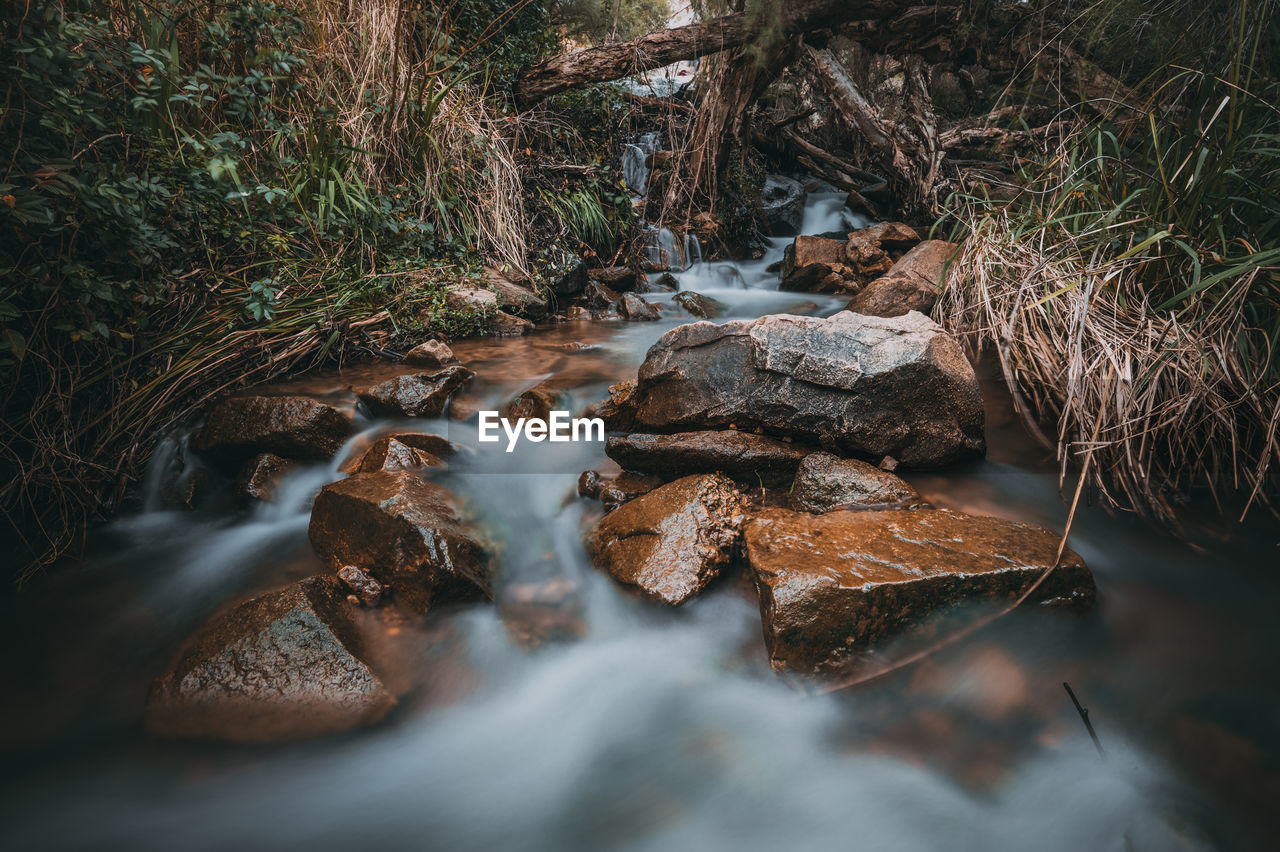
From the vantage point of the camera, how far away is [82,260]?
89.7 inches

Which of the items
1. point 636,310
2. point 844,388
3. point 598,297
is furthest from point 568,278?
point 844,388

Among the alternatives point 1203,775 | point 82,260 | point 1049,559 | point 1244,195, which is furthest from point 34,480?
point 1244,195

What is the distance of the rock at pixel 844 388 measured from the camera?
2258 millimetres

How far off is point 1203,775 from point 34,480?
151 inches

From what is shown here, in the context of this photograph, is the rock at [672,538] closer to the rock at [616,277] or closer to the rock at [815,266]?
the rock at [616,277]

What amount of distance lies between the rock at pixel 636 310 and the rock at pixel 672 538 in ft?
9.94

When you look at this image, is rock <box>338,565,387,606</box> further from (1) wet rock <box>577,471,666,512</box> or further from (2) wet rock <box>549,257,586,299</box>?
(2) wet rock <box>549,257,586,299</box>

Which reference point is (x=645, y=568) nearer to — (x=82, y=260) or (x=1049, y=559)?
(x=1049, y=559)

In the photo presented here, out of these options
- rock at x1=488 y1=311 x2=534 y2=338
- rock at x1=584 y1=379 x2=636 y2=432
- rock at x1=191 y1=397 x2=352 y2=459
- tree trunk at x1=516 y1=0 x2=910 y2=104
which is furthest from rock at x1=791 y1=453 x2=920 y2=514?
tree trunk at x1=516 y1=0 x2=910 y2=104

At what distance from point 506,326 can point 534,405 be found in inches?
66.8

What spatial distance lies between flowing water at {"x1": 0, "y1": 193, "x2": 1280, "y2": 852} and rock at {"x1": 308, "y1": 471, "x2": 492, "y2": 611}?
0.10 m

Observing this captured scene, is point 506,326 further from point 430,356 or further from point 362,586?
point 362,586

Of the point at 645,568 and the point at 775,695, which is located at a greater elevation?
the point at 645,568

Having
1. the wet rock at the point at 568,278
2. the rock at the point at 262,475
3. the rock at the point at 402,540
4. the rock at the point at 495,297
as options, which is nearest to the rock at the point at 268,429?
the rock at the point at 262,475
